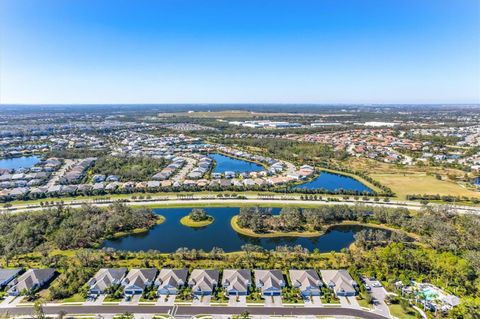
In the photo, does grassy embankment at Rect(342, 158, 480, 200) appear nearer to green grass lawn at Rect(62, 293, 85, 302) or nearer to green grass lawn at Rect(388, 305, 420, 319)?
green grass lawn at Rect(388, 305, 420, 319)

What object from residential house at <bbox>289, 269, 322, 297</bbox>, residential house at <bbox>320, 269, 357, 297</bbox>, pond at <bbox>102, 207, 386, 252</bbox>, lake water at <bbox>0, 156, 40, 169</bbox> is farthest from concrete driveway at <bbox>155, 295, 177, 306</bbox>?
lake water at <bbox>0, 156, 40, 169</bbox>

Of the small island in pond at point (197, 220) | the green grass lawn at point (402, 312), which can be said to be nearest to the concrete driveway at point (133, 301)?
the small island in pond at point (197, 220)

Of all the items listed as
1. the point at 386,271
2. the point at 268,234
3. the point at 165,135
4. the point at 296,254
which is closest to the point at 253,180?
the point at 268,234

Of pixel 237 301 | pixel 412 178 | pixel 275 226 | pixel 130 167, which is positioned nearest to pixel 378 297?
pixel 237 301

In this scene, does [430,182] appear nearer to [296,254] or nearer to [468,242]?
[468,242]

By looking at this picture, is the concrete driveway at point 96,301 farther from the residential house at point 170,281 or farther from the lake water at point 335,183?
the lake water at point 335,183

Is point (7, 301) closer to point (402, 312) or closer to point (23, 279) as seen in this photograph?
point (23, 279)
